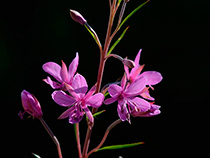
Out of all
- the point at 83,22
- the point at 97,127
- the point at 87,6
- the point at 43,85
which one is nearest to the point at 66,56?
the point at 43,85

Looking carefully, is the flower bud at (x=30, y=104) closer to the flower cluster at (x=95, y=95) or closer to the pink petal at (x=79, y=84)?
the flower cluster at (x=95, y=95)

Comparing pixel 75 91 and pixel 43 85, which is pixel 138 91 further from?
pixel 43 85

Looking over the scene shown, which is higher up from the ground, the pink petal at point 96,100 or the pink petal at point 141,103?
the pink petal at point 96,100

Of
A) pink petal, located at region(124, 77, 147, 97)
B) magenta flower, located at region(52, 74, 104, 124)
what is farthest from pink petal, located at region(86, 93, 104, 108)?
pink petal, located at region(124, 77, 147, 97)

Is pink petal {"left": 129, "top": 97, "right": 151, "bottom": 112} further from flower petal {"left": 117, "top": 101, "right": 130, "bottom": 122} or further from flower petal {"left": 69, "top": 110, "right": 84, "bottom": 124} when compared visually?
flower petal {"left": 69, "top": 110, "right": 84, "bottom": 124}

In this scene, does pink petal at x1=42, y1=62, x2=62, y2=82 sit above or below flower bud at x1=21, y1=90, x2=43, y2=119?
above

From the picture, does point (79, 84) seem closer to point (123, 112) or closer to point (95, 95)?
point (95, 95)

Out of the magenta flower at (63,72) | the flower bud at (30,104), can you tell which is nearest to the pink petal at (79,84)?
the magenta flower at (63,72)
